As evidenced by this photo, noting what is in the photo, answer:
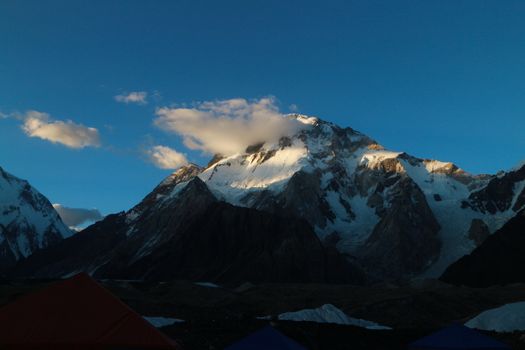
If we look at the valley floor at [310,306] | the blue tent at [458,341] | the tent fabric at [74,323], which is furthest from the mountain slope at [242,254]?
the tent fabric at [74,323]

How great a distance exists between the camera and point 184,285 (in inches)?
4252

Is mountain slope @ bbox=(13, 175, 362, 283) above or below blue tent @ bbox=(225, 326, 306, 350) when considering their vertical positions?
above

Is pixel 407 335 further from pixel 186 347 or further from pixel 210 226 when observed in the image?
pixel 210 226

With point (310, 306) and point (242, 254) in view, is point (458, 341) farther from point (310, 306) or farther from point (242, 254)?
point (242, 254)

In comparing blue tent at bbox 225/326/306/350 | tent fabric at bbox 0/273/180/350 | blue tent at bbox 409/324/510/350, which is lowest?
blue tent at bbox 409/324/510/350

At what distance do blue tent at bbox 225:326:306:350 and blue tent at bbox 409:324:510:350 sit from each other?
20.3 ft

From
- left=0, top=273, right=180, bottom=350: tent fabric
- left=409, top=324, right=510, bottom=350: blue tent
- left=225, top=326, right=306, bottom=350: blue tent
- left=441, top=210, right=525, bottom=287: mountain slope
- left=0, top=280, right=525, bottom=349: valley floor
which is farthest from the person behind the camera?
left=441, top=210, right=525, bottom=287: mountain slope

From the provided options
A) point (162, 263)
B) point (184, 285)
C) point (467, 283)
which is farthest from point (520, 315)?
point (162, 263)

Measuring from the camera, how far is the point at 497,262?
464 ft

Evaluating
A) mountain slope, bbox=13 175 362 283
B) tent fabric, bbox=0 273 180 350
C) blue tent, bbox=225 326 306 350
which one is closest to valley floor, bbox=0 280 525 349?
blue tent, bbox=225 326 306 350

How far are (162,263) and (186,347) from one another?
132 m

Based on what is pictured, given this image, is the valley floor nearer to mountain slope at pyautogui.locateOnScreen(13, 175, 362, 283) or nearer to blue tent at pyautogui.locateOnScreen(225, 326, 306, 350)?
blue tent at pyautogui.locateOnScreen(225, 326, 306, 350)

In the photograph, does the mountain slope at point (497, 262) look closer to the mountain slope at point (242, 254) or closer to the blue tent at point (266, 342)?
the mountain slope at point (242, 254)

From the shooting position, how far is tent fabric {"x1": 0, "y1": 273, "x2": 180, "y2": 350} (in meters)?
13.7
